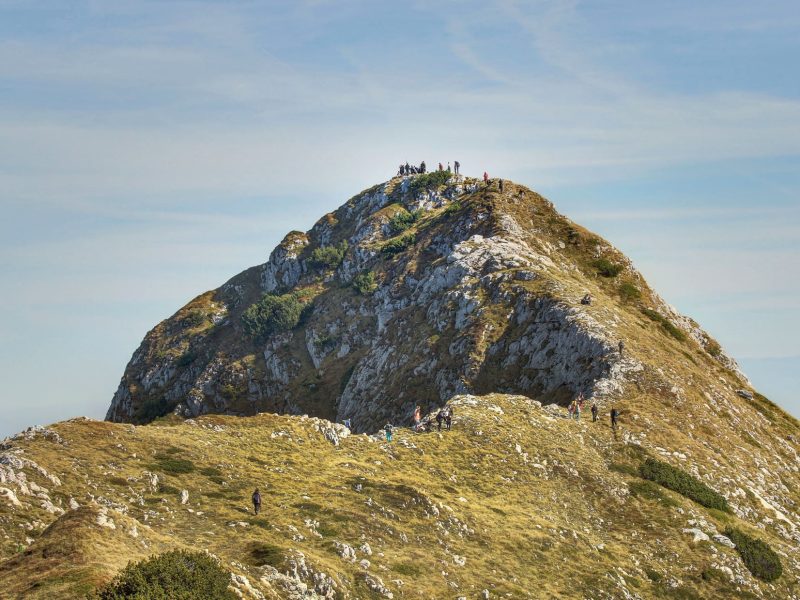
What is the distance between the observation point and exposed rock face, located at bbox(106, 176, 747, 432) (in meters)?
88.8

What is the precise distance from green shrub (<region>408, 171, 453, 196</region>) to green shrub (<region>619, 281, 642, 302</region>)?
63.4m

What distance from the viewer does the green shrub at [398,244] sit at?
14064cm

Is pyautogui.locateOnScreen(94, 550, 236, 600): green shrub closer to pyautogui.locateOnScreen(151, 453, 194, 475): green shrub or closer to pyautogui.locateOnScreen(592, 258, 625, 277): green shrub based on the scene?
pyautogui.locateOnScreen(151, 453, 194, 475): green shrub

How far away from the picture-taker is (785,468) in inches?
2913

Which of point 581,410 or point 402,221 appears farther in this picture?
point 402,221

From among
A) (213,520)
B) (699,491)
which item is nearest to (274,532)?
(213,520)

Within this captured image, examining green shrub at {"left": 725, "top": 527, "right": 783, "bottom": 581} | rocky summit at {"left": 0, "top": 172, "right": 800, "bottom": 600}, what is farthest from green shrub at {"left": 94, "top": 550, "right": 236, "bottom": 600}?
green shrub at {"left": 725, "top": 527, "right": 783, "bottom": 581}

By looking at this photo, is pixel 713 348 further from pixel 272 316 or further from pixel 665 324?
pixel 272 316

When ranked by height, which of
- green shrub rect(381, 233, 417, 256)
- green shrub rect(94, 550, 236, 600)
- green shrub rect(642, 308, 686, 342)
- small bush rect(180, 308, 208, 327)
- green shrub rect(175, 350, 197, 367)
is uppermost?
green shrub rect(381, 233, 417, 256)

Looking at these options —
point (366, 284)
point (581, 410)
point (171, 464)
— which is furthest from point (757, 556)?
point (366, 284)

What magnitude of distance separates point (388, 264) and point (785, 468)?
82317 mm

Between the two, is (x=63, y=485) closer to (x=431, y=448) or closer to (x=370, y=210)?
(x=431, y=448)

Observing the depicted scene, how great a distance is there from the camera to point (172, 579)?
28938 millimetres

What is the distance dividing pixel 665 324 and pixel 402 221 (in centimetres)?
6775
